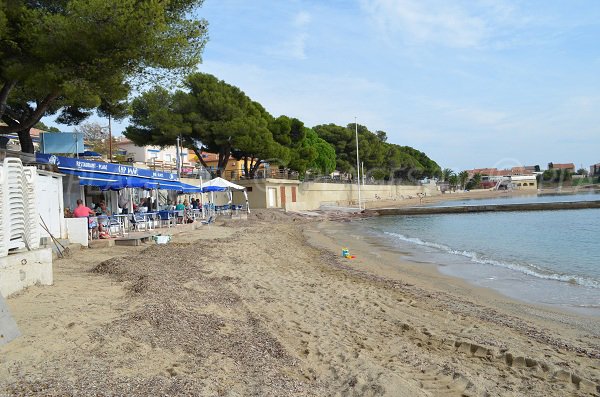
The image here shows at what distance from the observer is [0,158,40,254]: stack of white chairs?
6.16 metres

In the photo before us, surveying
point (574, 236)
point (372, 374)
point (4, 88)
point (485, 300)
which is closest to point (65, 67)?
point (4, 88)

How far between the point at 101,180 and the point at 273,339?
11.2 metres

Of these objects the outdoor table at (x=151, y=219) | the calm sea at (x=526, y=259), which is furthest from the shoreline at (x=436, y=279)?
the outdoor table at (x=151, y=219)

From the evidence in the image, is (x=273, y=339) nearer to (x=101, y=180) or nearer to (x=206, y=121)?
(x=101, y=180)

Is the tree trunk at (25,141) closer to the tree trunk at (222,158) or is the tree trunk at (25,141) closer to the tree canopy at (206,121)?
the tree canopy at (206,121)

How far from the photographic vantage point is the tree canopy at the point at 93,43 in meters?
9.24

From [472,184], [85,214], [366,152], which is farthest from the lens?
[472,184]

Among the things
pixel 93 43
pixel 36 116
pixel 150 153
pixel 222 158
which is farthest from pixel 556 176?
pixel 93 43

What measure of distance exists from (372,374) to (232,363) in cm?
131

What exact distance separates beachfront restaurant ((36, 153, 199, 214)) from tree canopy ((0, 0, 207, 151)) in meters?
2.39

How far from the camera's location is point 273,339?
5.21 m

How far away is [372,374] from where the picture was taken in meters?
4.37

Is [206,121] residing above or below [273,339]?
above

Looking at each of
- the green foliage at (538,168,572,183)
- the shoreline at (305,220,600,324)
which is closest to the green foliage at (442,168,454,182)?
the green foliage at (538,168,572,183)
